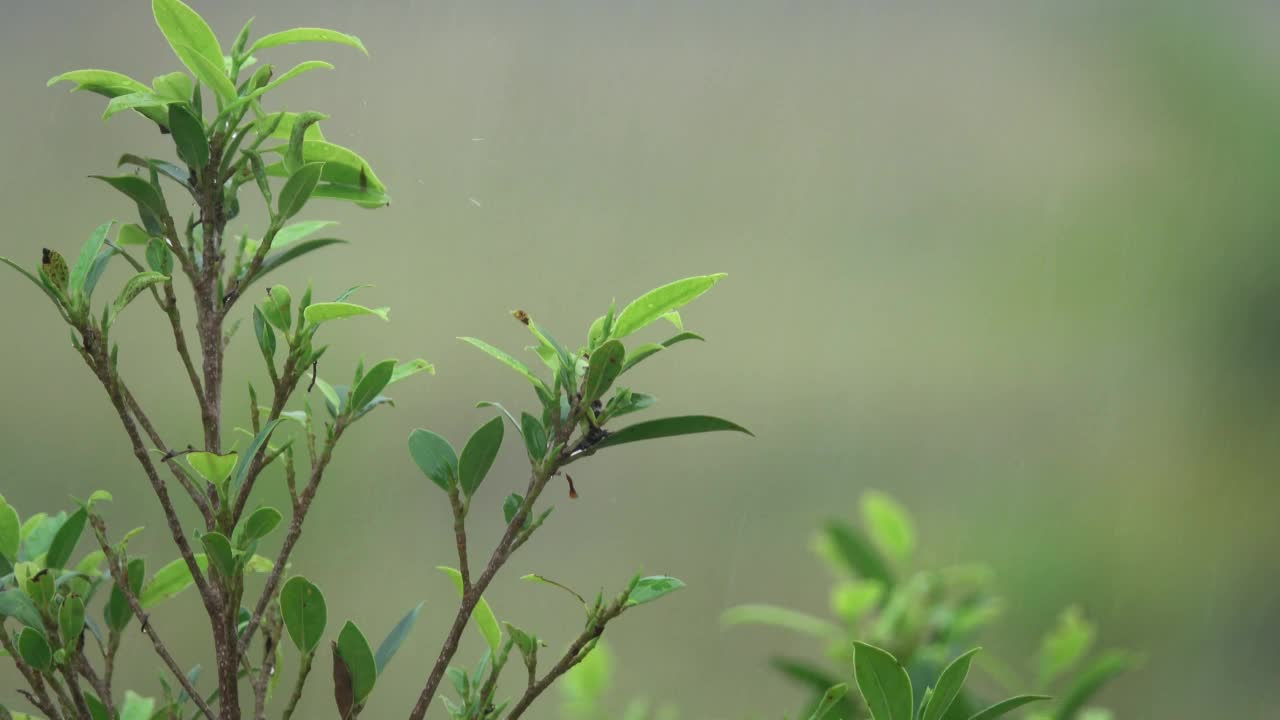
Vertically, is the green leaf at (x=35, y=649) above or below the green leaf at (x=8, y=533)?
below

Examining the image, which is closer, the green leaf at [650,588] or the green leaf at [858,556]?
the green leaf at [650,588]

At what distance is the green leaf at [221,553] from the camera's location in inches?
14.4

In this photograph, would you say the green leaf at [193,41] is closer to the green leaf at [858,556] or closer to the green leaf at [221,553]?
the green leaf at [221,553]

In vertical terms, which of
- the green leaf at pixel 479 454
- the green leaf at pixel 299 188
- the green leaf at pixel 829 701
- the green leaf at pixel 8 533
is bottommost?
the green leaf at pixel 8 533

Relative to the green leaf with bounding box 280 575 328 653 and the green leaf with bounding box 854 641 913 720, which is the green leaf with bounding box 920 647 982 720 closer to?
the green leaf with bounding box 854 641 913 720

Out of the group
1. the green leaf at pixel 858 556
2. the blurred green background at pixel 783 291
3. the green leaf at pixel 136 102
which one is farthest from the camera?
the blurred green background at pixel 783 291

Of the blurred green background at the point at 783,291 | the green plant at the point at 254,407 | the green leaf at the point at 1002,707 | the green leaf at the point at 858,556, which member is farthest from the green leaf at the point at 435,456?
the blurred green background at the point at 783,291

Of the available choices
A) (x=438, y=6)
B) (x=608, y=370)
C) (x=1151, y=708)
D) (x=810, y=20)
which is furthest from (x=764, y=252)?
(x=608, y=370)

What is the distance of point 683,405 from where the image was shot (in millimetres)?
1576

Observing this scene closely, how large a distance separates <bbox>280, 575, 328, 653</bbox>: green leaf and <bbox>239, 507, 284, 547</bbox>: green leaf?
0.02 m

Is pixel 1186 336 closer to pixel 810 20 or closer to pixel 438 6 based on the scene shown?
pixel 810 20

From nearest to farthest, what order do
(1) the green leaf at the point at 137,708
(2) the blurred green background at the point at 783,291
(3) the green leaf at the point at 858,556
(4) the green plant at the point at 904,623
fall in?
(1) the green leaf at the point at 137,708 → (4) the green plant at the point at 904,623 → (3) the green leaf at the point at 858,556 → (2) the blurred green background at the point at 783,291

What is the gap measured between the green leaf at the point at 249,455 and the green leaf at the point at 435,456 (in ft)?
0.18

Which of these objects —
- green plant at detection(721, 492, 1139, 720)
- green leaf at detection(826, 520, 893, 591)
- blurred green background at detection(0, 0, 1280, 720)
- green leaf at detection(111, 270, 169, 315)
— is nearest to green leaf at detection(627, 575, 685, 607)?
green leaf at detection(111, 270, 169, 315)
